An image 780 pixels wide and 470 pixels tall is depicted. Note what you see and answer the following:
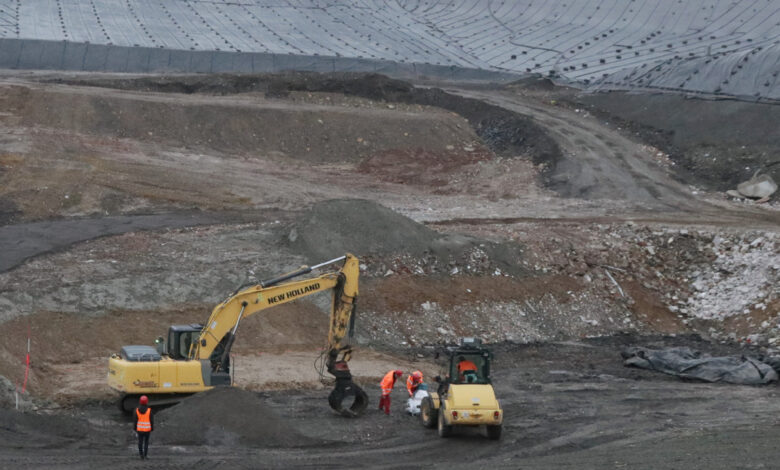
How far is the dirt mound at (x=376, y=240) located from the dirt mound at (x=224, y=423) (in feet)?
32.4

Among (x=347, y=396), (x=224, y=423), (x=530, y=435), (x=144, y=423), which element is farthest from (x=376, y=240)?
(x=144, y=423)

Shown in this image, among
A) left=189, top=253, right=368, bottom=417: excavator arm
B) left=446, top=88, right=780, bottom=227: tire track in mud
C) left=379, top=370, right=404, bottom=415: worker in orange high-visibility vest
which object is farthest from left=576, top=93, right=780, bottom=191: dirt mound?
left=189, top=253, right=368, bottom=417: excavator arm

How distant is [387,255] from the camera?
2680 centimetres

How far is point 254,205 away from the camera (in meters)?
34.2

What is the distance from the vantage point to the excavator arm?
58.5ft

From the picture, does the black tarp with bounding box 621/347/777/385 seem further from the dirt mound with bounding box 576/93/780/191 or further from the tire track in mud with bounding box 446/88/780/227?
the dirt mound with bounding box 576/93/780/191

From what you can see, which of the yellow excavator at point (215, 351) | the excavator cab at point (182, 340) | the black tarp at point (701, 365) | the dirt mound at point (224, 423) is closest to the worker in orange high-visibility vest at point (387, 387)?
the yellow excavator at point (215, 351)

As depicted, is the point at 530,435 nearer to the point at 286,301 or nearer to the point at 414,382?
the point at 414,382

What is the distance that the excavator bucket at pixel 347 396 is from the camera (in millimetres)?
18469

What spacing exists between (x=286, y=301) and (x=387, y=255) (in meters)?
8.97

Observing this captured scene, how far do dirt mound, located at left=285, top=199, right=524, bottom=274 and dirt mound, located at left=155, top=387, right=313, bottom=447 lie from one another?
986 centimetres

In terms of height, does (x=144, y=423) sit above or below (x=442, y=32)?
below

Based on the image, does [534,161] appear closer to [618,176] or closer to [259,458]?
[618,176]

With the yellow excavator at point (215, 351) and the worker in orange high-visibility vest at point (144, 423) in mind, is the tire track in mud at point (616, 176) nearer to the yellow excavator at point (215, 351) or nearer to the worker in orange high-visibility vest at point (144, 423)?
the yellow excavator at point (215, 351)
